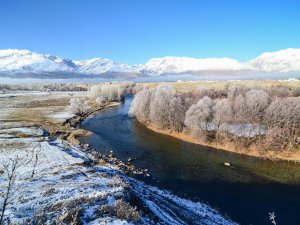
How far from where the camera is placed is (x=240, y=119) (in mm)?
66750

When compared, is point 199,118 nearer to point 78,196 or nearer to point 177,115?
point 177,115

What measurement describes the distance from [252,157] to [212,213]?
29212 millimetres

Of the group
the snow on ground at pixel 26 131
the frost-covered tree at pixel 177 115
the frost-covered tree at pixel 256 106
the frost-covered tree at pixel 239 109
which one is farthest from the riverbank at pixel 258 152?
the snow on ground at pixel 26 131

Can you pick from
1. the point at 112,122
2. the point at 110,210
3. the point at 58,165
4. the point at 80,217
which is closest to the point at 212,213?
the point at 110,210

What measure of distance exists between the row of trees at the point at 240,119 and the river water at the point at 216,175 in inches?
218

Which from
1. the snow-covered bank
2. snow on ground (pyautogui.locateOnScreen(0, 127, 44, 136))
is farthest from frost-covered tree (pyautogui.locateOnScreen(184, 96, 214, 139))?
snow on ground (pyautogui.locateOnScreen(0, 127, 44, 136))

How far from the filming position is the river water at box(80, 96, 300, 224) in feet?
119

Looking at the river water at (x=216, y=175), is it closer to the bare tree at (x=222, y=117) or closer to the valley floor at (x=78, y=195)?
the valley floor at (x=78, y=195)

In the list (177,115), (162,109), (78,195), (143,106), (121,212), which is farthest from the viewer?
(143,106)

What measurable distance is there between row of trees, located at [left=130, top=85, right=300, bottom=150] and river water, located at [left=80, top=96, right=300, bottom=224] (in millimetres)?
5535

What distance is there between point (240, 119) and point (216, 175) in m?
24.0

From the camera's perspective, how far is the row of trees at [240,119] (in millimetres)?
61281

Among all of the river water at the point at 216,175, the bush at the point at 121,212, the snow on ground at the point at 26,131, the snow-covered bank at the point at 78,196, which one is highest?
the bush at the point at 121,212

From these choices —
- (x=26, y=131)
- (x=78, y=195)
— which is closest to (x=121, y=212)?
(x=78, y=195)
